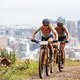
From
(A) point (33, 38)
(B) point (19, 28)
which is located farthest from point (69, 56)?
(B) point (19, 28)

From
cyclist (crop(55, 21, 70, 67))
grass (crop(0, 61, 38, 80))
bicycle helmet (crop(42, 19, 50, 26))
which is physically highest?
bicycle helmet (crop(42, 19, 50, 26))

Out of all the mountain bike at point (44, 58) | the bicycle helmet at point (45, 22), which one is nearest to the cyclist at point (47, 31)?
the bicycle helmet at point (45, 22)

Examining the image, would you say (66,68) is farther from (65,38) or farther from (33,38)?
(33,38)

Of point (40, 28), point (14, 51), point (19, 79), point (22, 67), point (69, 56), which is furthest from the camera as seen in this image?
point (69, 56)

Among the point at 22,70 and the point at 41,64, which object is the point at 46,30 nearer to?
the point at 41,64

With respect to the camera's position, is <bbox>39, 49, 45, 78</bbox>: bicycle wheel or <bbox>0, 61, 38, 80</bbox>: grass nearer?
<bbox>0, 61, 38, 80</bbox>: grass

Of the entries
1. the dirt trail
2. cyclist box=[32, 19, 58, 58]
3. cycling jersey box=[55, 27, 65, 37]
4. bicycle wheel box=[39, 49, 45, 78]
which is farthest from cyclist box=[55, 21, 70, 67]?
bicycle wheel box=[39, 49, 45, 78]

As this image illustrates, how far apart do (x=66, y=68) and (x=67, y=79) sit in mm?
3342

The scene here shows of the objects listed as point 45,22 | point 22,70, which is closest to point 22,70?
point 22,70

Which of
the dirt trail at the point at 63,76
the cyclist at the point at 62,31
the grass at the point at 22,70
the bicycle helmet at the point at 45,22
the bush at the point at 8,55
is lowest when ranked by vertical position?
the dirt trail at the point at 63,76

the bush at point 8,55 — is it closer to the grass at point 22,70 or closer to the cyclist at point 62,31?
the grass at point 22,70

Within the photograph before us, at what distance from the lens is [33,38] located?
13.3 metres

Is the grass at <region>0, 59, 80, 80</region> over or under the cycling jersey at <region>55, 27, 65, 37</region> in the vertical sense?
under

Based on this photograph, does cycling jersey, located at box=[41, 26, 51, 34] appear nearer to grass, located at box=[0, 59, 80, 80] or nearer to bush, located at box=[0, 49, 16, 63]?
grass, located at box=[0, 59, 80, 80]
